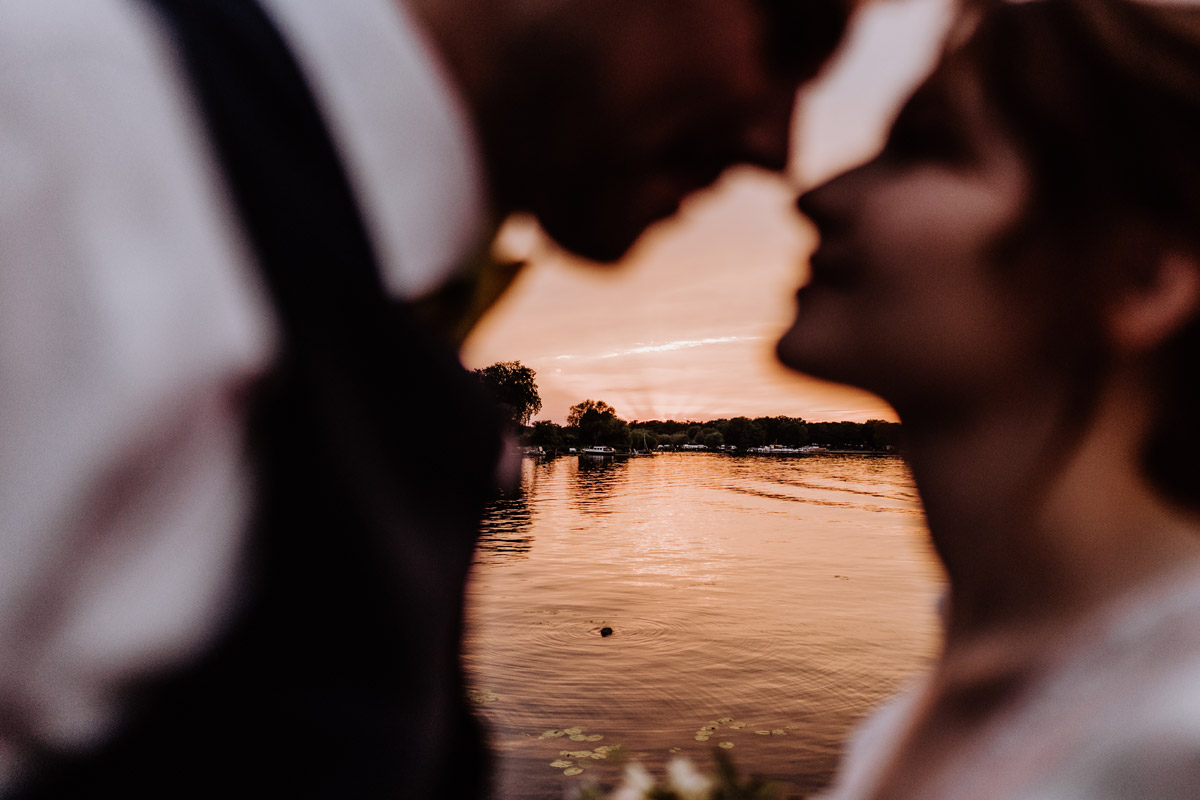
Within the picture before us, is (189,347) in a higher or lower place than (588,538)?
higher

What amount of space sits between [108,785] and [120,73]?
552 mm

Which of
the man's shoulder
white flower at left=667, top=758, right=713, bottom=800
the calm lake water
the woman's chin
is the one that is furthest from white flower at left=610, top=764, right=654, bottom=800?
the man's shoulder

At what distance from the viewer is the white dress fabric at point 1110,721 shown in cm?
91

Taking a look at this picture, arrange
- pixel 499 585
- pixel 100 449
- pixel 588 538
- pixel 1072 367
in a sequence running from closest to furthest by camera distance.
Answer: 1. pixel 100 449
2. pixel 1072 367
3. pixel 499 585
4. pixel 588 538

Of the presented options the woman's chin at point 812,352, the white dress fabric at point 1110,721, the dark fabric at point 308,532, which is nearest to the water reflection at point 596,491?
the woman's chin at point 812,352

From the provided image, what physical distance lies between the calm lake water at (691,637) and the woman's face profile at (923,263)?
0.56 m

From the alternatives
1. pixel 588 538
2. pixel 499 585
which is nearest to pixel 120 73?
pixel 499 585

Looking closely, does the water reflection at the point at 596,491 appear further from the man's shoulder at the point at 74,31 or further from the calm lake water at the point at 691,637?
the man's shoulder at the point at 74,31

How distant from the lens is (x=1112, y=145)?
5.10 ft

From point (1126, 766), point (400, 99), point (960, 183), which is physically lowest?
point (1126, 766)

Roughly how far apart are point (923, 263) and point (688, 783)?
4.42 feet

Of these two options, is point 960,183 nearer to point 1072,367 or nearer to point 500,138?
point 1072,367


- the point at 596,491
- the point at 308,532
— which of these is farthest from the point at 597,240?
the point at 596,491

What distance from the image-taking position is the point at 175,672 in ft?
1.92
